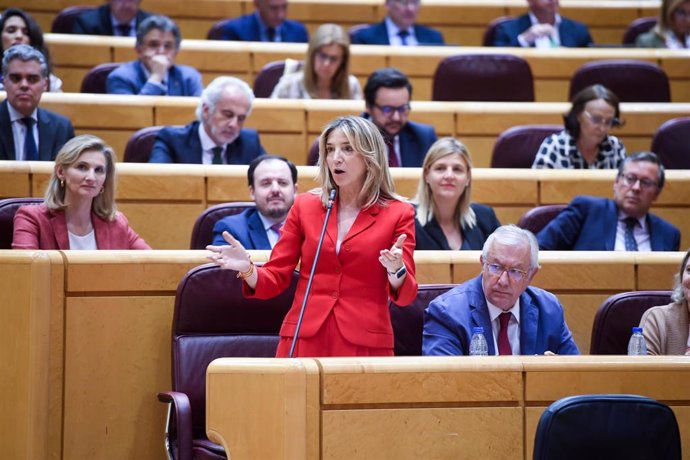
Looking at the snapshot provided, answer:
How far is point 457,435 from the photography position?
1785mm

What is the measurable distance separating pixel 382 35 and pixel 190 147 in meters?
1.52

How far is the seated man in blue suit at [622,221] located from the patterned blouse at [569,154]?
405mm

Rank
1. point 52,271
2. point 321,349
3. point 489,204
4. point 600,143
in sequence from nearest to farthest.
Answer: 1. point 321,349
2. point 52,271
3. point 489,204
4. point 600,143

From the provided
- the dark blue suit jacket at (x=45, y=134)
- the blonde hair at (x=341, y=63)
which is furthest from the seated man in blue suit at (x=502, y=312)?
the blonde hair at (x=341, y=63)

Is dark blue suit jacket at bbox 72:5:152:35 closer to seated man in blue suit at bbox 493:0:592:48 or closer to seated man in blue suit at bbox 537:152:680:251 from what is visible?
seated man in blue suit at bbox 493:0:592:48

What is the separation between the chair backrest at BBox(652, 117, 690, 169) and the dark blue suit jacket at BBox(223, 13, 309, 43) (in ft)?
5.10

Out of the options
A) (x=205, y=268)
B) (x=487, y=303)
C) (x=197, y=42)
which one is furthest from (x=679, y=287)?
(x=197, y=42)

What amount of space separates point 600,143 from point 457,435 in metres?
1.88

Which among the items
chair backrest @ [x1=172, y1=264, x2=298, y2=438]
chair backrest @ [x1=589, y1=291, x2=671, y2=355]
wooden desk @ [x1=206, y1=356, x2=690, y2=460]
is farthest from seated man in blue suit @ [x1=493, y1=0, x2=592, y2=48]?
wooden desk @ [x1=206, y1=356, x2=690, y2=460]

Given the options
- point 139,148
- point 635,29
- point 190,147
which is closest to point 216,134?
point 190,147

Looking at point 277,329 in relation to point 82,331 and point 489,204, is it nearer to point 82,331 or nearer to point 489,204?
point 82,331

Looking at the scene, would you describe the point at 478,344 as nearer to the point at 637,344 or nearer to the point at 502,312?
the point at 502,312

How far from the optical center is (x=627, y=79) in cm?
406

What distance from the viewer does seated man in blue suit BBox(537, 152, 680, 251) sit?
2.92 meters
